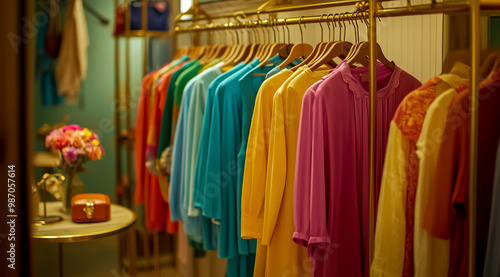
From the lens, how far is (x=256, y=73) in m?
1.88

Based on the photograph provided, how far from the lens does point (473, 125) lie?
41.4 inches

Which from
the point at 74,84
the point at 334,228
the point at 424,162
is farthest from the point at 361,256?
the point at 74,84

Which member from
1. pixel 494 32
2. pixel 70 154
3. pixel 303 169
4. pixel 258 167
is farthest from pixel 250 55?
pixel 494 32

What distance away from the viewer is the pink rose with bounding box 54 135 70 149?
2.14m

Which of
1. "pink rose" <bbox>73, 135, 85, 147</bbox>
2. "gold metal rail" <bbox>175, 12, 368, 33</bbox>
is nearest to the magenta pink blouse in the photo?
"gold metal rail" <bbox>175, 12, 368, 33</bbox>

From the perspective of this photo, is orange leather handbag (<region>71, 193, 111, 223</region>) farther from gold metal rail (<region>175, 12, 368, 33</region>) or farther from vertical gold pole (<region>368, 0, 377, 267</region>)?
vertical gold pole (<region>368, 0, 377, 267</region>)

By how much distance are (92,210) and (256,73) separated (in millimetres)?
871

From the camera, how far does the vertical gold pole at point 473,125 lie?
1045 millimetres

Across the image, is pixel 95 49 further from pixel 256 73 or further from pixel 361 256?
pixel 361 256

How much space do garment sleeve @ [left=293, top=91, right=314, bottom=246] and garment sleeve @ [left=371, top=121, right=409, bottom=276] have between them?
0.27 metres

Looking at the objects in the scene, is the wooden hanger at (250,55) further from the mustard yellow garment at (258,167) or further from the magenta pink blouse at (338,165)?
the magenta pink blouse at (338,165)

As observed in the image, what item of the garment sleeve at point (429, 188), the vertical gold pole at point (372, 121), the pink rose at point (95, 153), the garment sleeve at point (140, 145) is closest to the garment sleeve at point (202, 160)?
the pink rose at point (95, 153)

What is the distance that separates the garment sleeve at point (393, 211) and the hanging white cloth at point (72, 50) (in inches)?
96.2

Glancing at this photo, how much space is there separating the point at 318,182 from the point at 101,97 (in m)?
2.25
